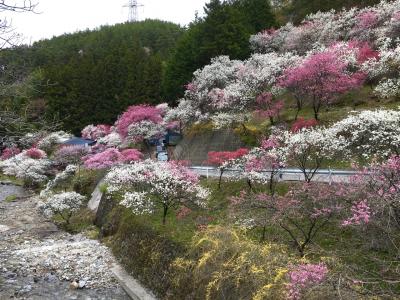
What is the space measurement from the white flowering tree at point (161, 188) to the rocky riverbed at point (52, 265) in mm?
2877

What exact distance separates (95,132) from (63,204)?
20520mm

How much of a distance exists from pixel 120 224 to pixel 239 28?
2424cm

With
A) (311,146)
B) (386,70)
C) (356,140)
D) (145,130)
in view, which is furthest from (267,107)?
(145,130)

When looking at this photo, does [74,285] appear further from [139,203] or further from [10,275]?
[139,203]

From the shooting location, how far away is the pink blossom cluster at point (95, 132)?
43250 mm

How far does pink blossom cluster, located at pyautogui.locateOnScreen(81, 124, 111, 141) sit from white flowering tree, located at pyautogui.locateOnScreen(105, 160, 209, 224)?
24.0 metres

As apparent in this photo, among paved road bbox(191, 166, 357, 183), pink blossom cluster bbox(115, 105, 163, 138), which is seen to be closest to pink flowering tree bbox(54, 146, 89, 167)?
pink blossom cluster bbox(115, 105, 163, 138)

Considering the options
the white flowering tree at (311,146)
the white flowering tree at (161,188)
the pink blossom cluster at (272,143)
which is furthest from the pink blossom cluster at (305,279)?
the pink blossom cluster at (272,143)

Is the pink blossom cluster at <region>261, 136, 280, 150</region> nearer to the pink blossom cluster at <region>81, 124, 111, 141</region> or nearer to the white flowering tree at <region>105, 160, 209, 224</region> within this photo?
the white flowering tree at <region>105, 160, 209, 224</region>

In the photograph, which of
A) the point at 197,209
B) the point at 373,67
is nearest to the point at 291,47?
the point at 373,67

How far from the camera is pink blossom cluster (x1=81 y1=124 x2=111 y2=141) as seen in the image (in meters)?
43.2

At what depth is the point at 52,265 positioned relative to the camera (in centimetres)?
1728

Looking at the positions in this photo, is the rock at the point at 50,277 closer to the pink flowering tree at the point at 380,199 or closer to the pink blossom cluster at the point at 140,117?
the pink flowering tree at the point at 380,199

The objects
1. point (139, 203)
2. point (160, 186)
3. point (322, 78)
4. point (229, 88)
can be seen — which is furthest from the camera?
point (229, 88)
